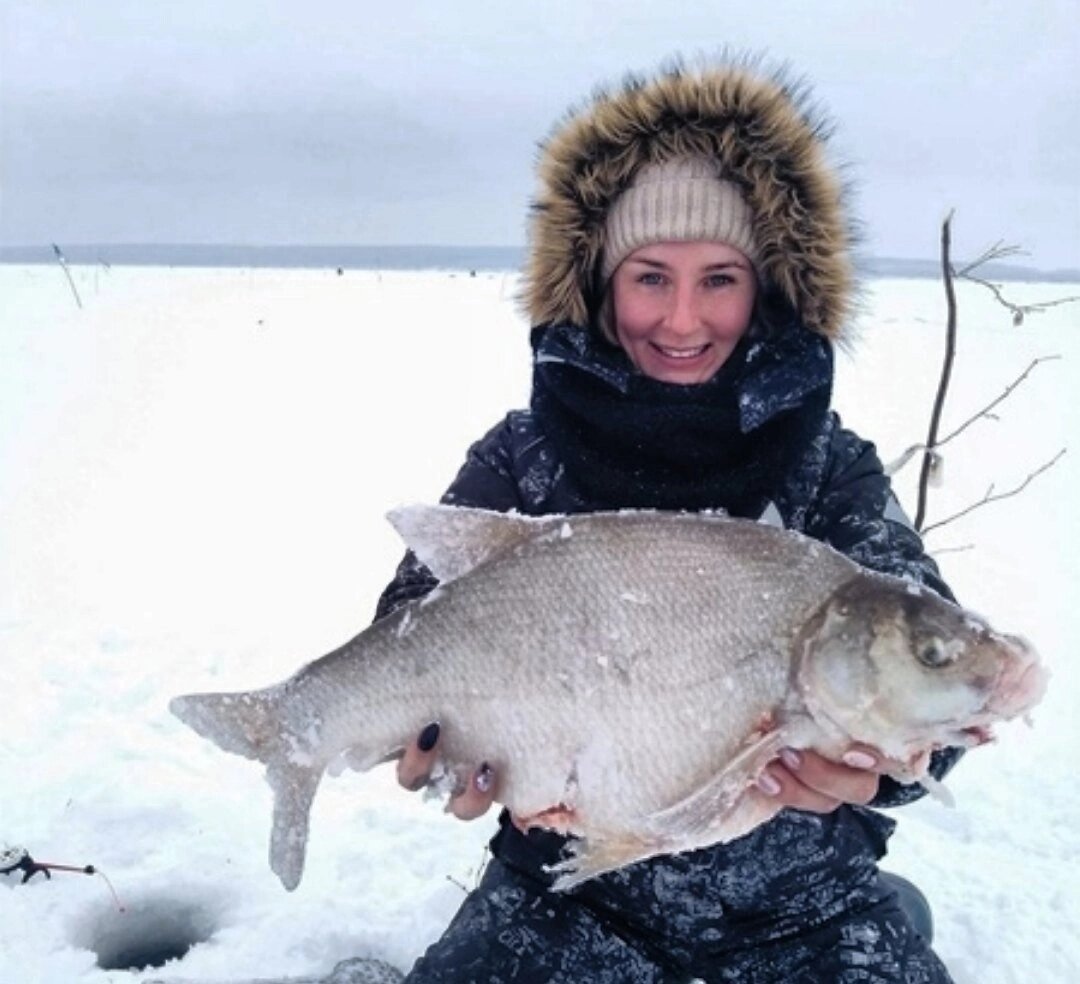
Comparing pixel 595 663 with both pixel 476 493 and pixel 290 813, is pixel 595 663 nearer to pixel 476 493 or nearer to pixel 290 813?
pixel 290 813

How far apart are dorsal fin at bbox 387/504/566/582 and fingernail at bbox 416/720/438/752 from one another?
32cm

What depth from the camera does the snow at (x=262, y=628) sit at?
3604mm

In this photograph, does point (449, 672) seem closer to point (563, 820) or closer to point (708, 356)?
point (563, 820)

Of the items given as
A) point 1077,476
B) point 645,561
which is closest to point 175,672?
point 645,561

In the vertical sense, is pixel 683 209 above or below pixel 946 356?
above

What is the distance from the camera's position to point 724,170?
2.95 m

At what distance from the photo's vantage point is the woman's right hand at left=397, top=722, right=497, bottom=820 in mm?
2359

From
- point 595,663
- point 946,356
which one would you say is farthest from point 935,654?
point 946,356

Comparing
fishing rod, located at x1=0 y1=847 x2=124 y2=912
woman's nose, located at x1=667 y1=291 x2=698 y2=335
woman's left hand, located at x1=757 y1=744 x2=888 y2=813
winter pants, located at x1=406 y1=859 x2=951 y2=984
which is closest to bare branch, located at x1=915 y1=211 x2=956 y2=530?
woman's nose, located at x1=667 y1=291 x2=698 y2=335

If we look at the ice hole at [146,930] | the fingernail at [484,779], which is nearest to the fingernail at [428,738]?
the fingernail at [484,779]

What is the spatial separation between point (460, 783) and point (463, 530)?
1.80 feet

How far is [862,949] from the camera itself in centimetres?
272

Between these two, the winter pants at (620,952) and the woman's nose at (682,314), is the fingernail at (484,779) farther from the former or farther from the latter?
the woman's nose at (682,314)

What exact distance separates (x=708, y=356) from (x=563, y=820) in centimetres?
131
